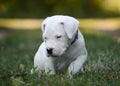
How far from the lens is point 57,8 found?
98.6 feet

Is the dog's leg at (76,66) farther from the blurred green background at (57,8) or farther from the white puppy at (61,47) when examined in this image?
the blurred green background at (57,8)

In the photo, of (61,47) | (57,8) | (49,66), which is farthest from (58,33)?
(57,8)

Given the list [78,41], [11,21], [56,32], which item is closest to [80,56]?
[78,41]

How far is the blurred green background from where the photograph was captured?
98.1ft

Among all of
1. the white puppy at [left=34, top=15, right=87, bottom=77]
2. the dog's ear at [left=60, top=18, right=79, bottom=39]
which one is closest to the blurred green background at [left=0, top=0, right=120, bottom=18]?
the white puppy at [left=34, top=15, right=87, bottom=77]

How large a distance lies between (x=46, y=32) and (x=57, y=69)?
2.66 feet

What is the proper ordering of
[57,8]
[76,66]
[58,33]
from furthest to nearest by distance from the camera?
1. [57,8]
2. [76,66]
3. [58,33]

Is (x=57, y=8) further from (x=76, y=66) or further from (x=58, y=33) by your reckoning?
(x=58, y=33)

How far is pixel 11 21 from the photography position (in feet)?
95.4

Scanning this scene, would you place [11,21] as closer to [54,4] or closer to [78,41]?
[54,4]

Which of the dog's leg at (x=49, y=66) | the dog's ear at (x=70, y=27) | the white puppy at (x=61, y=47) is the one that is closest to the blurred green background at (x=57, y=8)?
the white puppy at (x=61, y=47)

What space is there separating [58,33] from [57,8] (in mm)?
23049

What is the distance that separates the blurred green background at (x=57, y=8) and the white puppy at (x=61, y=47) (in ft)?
71.9

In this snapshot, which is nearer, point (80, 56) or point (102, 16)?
point (80, 56)
